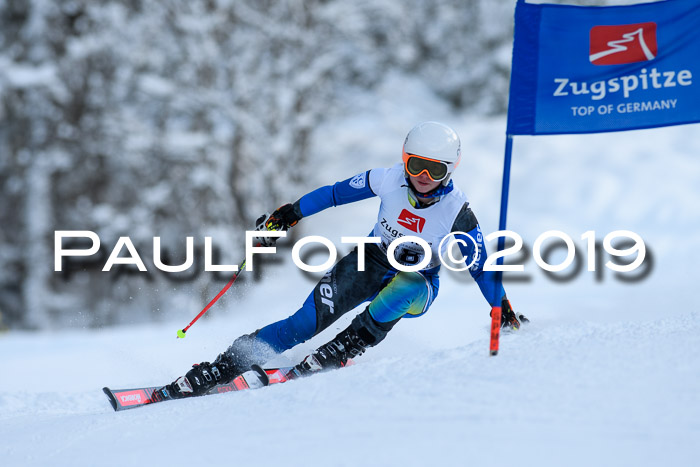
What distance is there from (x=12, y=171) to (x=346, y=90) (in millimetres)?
7581

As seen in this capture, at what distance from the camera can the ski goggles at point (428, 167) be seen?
400 centimetres

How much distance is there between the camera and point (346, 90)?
54.1 feet

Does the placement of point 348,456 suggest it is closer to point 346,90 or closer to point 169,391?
point 169,391

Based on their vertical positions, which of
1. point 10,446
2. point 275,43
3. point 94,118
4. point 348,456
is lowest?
point 10,446

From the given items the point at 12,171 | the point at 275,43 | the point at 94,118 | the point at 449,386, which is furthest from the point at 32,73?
the point at 449,386

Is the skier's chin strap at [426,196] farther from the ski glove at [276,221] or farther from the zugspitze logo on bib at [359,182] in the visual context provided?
the ski glove at [276,221]

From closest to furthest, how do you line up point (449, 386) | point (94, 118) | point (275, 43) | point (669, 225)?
point (449, 386)
point (669, 225)
point (275, 43)
point (94, 118)

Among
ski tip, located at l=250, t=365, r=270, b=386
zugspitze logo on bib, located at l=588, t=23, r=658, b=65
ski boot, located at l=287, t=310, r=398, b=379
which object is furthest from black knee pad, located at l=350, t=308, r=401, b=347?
zugspitze logo on bib, located at l=588, t=23, r=658, b=65

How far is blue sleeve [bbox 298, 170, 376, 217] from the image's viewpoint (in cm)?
443

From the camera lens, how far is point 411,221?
425 centimetres

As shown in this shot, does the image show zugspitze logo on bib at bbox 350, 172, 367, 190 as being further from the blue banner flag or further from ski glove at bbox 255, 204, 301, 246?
the blue banner flag

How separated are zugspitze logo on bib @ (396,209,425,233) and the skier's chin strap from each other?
0.22ft

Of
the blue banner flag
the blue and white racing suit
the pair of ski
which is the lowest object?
the pair of ski

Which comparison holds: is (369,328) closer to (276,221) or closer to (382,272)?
(382,272)
